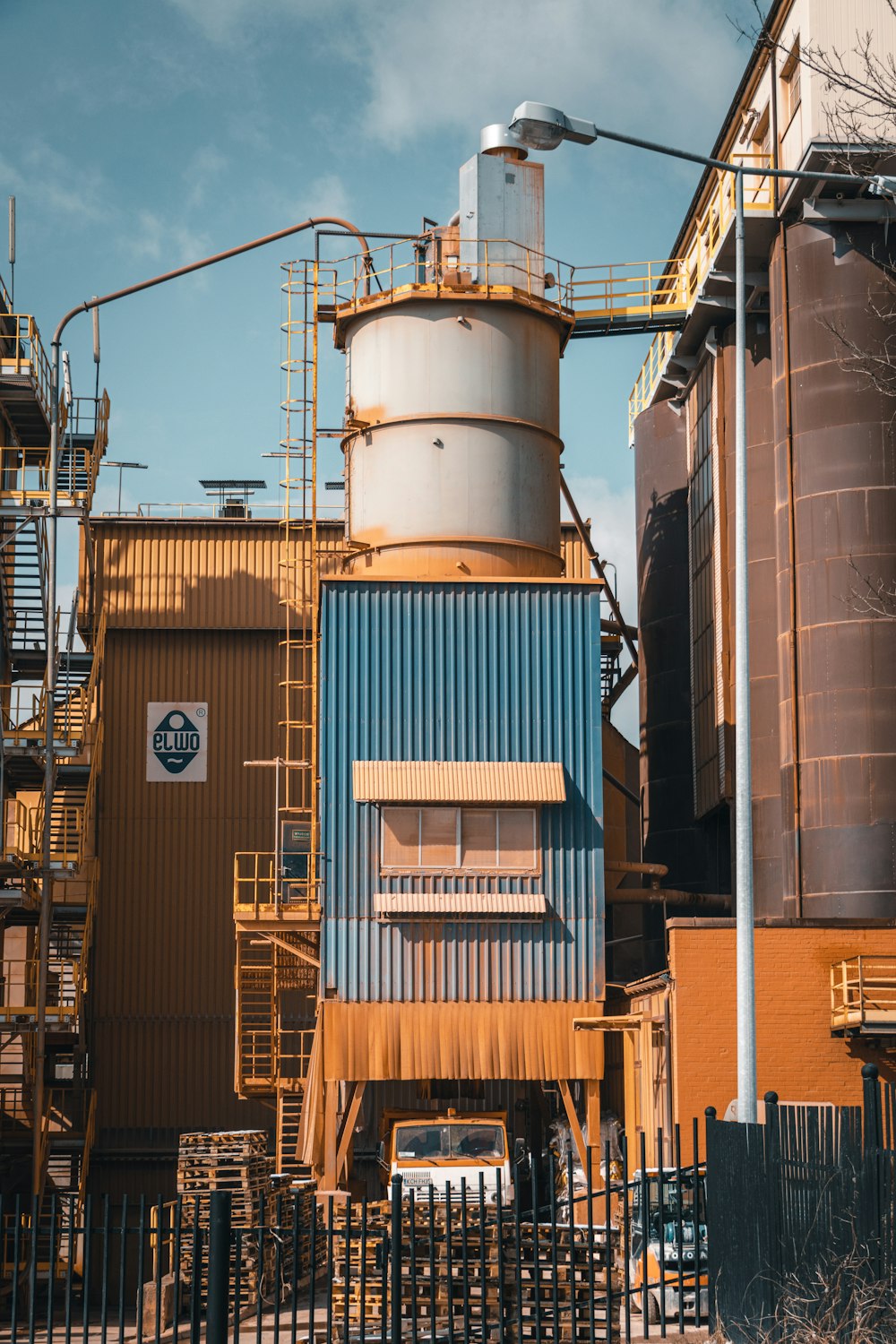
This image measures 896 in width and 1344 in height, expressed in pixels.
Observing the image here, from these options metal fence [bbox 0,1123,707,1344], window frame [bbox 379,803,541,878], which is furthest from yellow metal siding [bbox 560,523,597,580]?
metal fence [bbox 0,1123,707,1344]

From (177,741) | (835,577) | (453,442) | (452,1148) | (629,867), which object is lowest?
(452,1148)

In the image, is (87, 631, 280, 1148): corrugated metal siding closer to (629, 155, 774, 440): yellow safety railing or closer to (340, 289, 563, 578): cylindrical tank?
(340, 289, 563, 578): cylindrical tank

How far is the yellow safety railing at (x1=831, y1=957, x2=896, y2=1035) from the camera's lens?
2688 centimetres

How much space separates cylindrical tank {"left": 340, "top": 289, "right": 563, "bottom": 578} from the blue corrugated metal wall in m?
1.71

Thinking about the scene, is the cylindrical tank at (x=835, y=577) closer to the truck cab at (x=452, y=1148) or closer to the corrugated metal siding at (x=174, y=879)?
the truck cab at (x=452, y=1148)

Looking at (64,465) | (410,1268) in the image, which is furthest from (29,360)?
(410,1268)

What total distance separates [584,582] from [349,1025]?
9.25 m

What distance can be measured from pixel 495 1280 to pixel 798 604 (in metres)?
16.3

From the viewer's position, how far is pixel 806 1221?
1391cm

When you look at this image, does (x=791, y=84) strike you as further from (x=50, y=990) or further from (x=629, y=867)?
(x=50, y=990)

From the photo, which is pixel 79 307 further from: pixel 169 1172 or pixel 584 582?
pixel 169 1172

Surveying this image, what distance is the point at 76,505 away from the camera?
37438 mm

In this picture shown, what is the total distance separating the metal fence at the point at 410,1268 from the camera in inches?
582

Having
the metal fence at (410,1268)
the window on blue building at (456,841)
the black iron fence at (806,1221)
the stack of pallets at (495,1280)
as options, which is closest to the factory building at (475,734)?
the window on blue building at (456,841)
